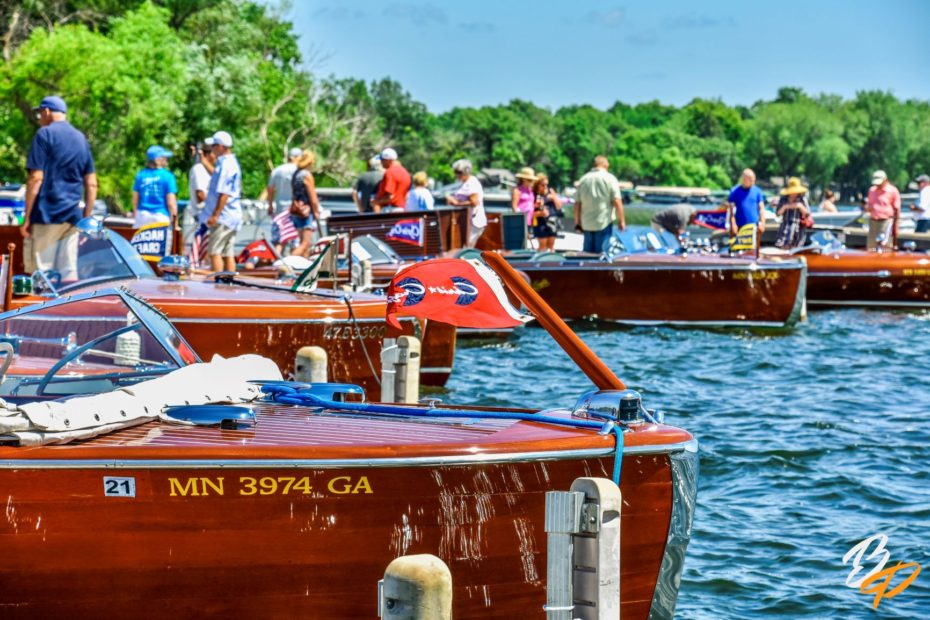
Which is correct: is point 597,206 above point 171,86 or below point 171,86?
below

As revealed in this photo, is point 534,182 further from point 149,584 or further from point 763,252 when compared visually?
point 149,584

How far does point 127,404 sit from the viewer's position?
5953mm

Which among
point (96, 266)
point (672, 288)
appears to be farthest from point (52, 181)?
point (672, 288)

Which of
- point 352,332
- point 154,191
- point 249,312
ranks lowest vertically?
point 352,332

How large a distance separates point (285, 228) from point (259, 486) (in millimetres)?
10865

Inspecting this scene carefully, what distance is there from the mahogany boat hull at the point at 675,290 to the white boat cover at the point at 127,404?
10.4 metres

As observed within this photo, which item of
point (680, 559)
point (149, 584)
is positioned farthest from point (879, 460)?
point (149, 584)

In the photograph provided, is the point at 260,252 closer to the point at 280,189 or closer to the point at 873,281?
the point at 280,189

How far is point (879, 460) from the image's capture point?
1034cm

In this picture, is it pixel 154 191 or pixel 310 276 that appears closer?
pixel 310 276

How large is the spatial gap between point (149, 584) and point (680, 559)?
7.13 ft

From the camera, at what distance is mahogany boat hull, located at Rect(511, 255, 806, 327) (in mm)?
16984

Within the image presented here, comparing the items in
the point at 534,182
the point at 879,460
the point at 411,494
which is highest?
the point at 534,182

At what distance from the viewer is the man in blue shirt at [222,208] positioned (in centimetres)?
1391
